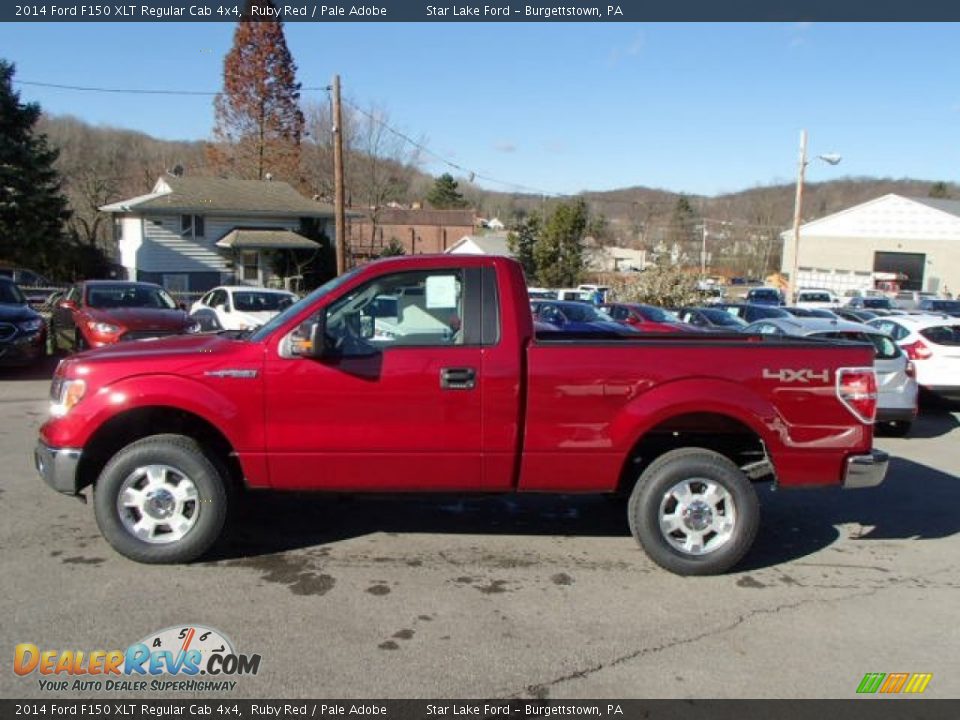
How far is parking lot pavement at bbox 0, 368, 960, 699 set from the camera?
11.7 ft

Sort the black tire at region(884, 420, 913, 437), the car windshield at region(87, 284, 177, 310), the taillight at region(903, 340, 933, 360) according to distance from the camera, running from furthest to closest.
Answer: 1. the car windshield at region(87, 284, 177, 310)
2. the taillight at region(903, 340, 933, 360)
3. the black tire at region(884, 420, 913, 437)

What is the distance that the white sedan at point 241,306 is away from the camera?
1616 cm

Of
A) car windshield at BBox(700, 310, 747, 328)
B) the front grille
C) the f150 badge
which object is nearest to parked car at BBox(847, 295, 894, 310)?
car windshield at BBox(700, 310, 747, 328)

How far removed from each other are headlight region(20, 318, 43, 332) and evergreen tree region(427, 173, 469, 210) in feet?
298

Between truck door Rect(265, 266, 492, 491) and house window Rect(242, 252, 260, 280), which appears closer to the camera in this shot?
truck door Rect(265, 266, 492, 491)

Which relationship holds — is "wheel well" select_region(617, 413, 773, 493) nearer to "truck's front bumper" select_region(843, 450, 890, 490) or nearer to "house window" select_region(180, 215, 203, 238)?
"truck's front bumper" select_region(843, 450, 890, 490)

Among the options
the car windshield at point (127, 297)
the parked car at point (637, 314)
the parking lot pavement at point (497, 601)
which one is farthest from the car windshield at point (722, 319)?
the parking lot pavement at point (497, 601)

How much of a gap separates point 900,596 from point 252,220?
35680mm

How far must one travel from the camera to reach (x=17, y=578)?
4.43 m

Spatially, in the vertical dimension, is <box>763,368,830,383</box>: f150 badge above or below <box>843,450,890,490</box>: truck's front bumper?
above

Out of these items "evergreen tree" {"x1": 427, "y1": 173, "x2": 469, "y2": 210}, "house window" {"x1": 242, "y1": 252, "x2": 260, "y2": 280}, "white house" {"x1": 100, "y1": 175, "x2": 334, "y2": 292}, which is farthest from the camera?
"evergreen tree" {"x1": 427, "y1": 173, "x2": 469, "y2": 210}

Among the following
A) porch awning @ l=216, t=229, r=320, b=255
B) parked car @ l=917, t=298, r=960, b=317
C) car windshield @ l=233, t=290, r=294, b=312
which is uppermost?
porch awning @ l=216, t=229, r=320, b=255

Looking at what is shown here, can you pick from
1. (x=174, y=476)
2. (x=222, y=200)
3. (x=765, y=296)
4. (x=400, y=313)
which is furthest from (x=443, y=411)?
(x=765, y=296)

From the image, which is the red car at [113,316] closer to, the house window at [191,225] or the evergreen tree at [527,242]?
the house window at [191,225]
